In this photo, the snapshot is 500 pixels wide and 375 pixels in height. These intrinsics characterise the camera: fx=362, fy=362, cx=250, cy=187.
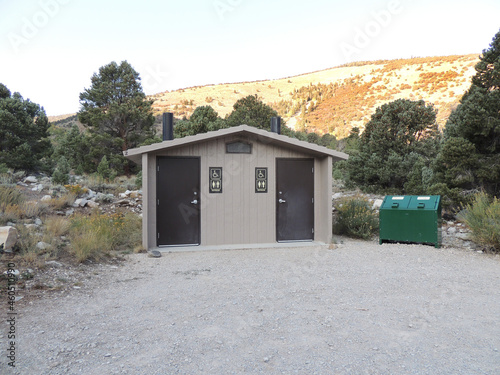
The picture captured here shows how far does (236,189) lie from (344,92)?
129 feet

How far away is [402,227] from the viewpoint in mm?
8164

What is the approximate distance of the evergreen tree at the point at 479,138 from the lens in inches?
396

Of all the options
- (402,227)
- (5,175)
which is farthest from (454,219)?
(5,175)

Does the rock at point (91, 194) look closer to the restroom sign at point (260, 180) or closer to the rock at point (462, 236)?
the restroom sign at point (260, 180)

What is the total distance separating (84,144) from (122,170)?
2.59 metres

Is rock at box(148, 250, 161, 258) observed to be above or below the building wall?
below

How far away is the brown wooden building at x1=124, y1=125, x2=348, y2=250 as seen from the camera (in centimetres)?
798

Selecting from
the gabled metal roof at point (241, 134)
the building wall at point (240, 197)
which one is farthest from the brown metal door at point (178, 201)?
the gabled metal roof at point (241, 134)

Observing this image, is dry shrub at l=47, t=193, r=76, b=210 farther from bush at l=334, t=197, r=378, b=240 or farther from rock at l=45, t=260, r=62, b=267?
bush at l=334, t=197, r=378, b=240

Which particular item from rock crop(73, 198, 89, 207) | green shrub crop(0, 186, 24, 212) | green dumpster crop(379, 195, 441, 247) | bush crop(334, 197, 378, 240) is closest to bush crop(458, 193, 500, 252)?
green dumpster crop(379, 195, 441, 247)

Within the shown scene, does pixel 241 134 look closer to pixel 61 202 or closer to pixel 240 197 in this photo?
pixel 240 197

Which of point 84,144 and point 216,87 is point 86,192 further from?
point 216,87

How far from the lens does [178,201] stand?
8.11 m

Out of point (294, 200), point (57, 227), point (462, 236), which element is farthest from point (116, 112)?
point (462, 236)
